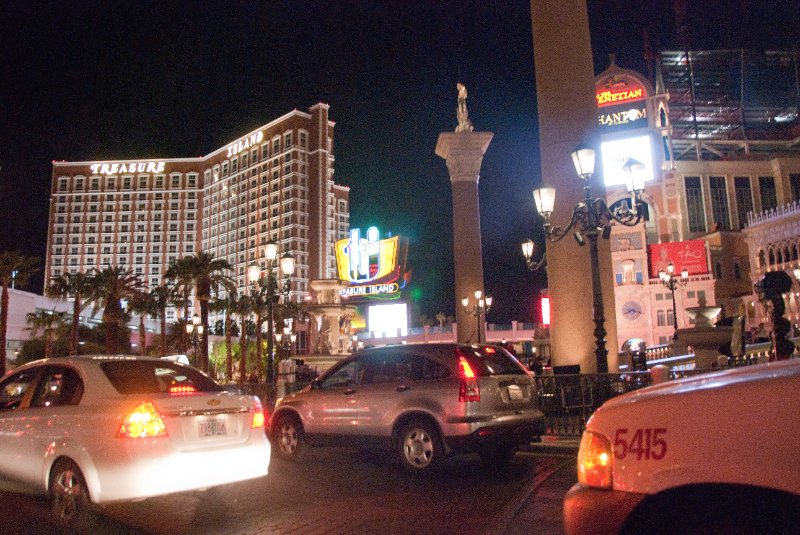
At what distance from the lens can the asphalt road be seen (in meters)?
5.88

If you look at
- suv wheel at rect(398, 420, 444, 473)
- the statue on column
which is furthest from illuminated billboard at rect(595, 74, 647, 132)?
suv wheel at rect(398, 420, 444, 473)

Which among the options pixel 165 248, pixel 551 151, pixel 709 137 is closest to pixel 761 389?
pixel 551 151

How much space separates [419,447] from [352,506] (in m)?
2.13

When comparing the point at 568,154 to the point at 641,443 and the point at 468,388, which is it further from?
the point at 641,443

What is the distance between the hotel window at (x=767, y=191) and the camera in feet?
226

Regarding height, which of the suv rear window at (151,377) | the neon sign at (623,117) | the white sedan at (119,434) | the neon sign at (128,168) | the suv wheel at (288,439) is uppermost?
the neon sign at (128,168)

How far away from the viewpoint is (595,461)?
3064 millimetres

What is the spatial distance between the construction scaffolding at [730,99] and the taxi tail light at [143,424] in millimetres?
78981

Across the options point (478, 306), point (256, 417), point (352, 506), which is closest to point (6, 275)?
point (478, 306)

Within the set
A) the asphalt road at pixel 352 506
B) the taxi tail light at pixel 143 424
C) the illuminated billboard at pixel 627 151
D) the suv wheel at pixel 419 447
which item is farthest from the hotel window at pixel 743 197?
the taxi tail light at pixel 143 424

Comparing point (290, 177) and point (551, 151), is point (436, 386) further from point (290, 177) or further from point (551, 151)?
point (290, 177)

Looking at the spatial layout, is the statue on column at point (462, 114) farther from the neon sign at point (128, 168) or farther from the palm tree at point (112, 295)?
the neon sign at point (128, 168)

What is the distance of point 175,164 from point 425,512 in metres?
157

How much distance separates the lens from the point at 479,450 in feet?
27.7
